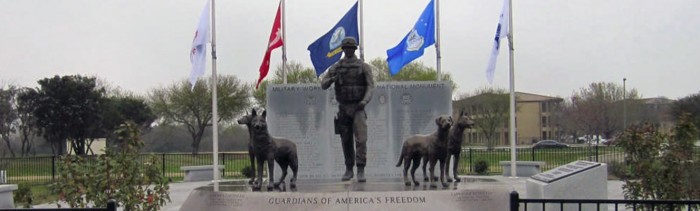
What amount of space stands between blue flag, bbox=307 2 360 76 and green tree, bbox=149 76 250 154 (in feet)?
103

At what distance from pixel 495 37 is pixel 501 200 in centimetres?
1041

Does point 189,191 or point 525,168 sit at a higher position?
point 525,168

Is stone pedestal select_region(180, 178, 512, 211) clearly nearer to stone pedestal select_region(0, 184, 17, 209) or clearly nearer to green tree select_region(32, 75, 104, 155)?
stone pedestal select_region(0, 184, 17, 209)

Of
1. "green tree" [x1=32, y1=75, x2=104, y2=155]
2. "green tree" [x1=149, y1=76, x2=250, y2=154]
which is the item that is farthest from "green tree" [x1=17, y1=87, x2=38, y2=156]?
"green tree" [x1=149, y1=76, x2=250, y2=154]

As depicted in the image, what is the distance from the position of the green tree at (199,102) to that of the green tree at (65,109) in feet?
23.2

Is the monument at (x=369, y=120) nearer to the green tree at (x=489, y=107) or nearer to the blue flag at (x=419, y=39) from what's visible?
the blue flag at (x=419, y=39)

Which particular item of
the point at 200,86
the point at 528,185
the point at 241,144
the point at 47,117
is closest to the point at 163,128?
the point at 241,144

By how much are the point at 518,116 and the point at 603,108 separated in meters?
23.1

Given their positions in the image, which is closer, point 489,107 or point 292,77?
point 292,77

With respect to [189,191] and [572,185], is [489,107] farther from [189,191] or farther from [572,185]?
[572,185]

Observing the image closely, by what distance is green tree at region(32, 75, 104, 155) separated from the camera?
45.7 m

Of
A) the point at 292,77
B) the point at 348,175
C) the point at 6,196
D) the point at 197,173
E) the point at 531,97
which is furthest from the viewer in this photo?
the point at 531,97

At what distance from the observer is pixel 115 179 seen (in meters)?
9.98

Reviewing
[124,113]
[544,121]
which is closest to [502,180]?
[124,113]
